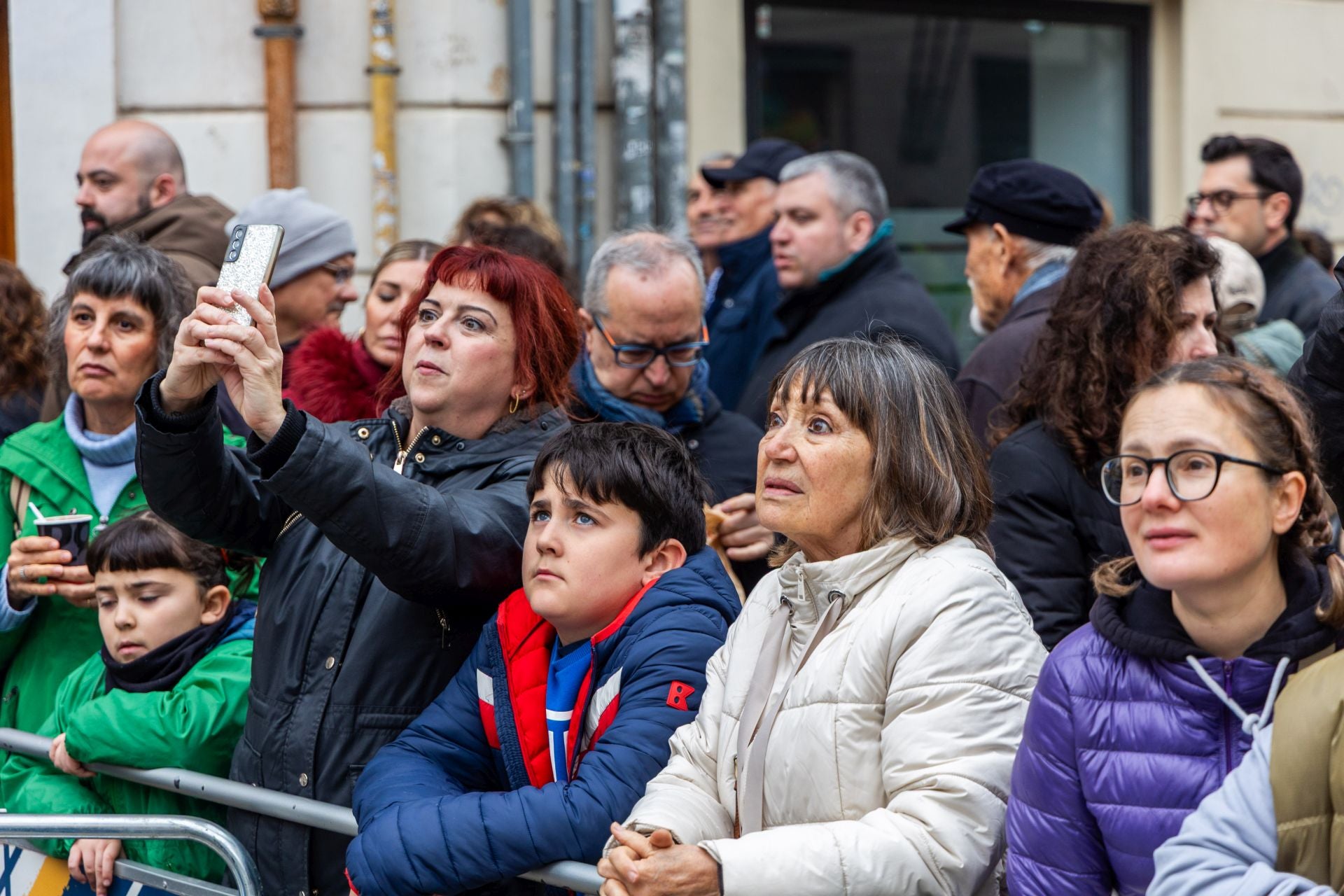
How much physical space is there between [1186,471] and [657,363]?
79.8 inches

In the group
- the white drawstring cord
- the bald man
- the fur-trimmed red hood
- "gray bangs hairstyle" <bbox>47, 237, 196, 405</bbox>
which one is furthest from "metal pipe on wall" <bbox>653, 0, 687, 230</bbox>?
the white drawstring cord

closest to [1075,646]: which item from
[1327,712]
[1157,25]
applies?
[1327,712]

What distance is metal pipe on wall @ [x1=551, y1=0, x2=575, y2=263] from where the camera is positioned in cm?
670

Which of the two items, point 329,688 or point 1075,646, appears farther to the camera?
point 329,688

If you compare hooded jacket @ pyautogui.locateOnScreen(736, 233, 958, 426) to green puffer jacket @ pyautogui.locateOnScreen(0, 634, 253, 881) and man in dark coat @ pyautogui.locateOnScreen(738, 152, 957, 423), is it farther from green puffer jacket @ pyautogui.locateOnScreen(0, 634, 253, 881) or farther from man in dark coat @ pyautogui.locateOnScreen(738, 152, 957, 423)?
green puffer jacket @ pyautogui.locateOnScreen(0, 634, 253, 881)

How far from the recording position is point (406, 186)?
22.0ft

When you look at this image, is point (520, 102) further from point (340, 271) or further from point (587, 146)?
point (340, 271)

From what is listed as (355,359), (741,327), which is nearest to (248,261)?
(355,359)

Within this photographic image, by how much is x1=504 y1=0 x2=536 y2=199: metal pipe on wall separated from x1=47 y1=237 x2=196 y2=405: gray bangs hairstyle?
8.57ft

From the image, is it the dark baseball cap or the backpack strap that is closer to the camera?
the backpack strap

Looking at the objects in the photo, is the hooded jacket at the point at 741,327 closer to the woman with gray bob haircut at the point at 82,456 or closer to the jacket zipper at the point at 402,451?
the woman with gray bob haircut at the point at 82,456

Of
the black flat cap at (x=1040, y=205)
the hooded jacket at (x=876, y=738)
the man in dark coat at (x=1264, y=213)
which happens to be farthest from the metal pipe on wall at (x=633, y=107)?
the hooded jacket at (x=876, y=738)

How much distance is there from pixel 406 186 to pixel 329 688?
4.03 m

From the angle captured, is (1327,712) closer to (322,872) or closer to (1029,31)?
(322,872)
